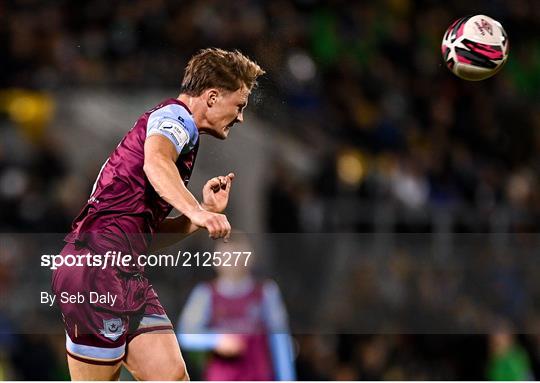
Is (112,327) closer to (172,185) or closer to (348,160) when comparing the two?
(172,185)

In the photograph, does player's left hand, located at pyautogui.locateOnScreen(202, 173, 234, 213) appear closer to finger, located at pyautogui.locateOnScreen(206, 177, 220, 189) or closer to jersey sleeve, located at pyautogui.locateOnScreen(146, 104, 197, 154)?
finger, located at pyautogui.locateOnScreen(206, 177, 220, 189)

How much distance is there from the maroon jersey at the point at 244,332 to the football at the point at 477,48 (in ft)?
8.81

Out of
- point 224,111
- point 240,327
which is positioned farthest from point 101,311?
point 240,327

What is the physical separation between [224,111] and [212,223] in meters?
0.75

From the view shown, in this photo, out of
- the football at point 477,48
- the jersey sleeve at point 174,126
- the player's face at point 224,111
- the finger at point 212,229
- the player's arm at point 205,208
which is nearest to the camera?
the finger at point 212,229

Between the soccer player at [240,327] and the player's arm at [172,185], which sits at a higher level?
the player's arm at [172,185]

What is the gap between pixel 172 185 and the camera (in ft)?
14.6

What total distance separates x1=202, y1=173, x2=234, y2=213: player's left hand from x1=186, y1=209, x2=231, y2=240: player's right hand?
67 cm

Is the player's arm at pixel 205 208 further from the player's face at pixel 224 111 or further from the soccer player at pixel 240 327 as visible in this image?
the soccer player at pixel 240 327

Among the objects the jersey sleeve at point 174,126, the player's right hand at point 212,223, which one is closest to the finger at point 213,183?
the jersey sleeve at point 174,126

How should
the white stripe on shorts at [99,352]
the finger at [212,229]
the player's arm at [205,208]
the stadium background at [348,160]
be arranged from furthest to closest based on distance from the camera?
the stadium background at [348,160]
the player's arm at [205,208]
the white stripe on shorts at [99,352]
the finger at [212,229]

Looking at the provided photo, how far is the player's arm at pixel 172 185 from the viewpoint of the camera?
4.29 metres

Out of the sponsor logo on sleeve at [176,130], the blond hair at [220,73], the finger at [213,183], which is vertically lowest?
the finger at [213,183]

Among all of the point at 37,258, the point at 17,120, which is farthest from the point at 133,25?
the point at 17,120
